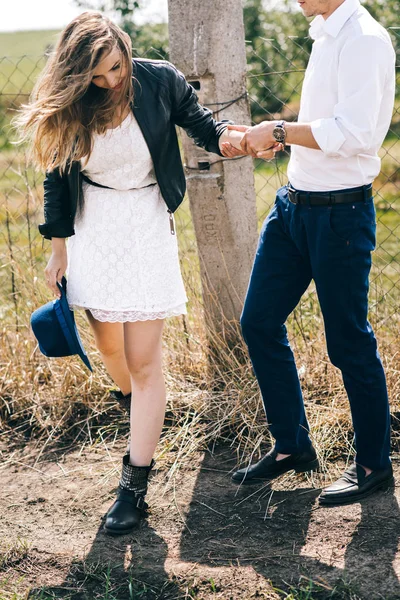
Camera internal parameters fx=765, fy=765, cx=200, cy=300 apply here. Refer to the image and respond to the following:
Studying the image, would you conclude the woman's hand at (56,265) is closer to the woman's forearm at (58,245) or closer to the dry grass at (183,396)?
the woman's forearm at (58,245)

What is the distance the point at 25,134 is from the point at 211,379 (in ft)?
5.66

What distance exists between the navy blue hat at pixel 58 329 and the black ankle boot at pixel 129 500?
0.48m

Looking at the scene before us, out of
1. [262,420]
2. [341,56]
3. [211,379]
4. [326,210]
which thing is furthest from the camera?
[211,379]

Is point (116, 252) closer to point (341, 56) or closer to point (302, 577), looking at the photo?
point (341, 56)

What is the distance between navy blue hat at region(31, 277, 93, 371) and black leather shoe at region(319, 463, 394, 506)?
113 centimetres

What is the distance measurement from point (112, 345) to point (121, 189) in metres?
0.73

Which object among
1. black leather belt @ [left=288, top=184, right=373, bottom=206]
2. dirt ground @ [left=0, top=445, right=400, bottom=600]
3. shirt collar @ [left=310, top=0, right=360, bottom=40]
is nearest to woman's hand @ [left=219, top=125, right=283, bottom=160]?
black leather belt @ [left=288, top=184, right=373, bottom=206]

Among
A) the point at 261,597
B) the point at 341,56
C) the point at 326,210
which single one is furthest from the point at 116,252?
the point at 261,597

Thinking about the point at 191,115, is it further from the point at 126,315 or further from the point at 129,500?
the point at 129,500

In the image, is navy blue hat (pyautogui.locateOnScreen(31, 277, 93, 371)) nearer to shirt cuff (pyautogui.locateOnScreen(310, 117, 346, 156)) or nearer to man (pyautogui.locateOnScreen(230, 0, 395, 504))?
man (pyautogui.locateOnScreen(230, 0, 395, 504))

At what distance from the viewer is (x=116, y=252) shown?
10.0 feet

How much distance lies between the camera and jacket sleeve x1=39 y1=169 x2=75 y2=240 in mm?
3074

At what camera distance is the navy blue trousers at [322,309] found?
2848 mm

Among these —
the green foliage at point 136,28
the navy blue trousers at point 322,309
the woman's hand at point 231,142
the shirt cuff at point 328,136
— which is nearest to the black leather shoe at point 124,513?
the navy blue trousers at point 322,309
